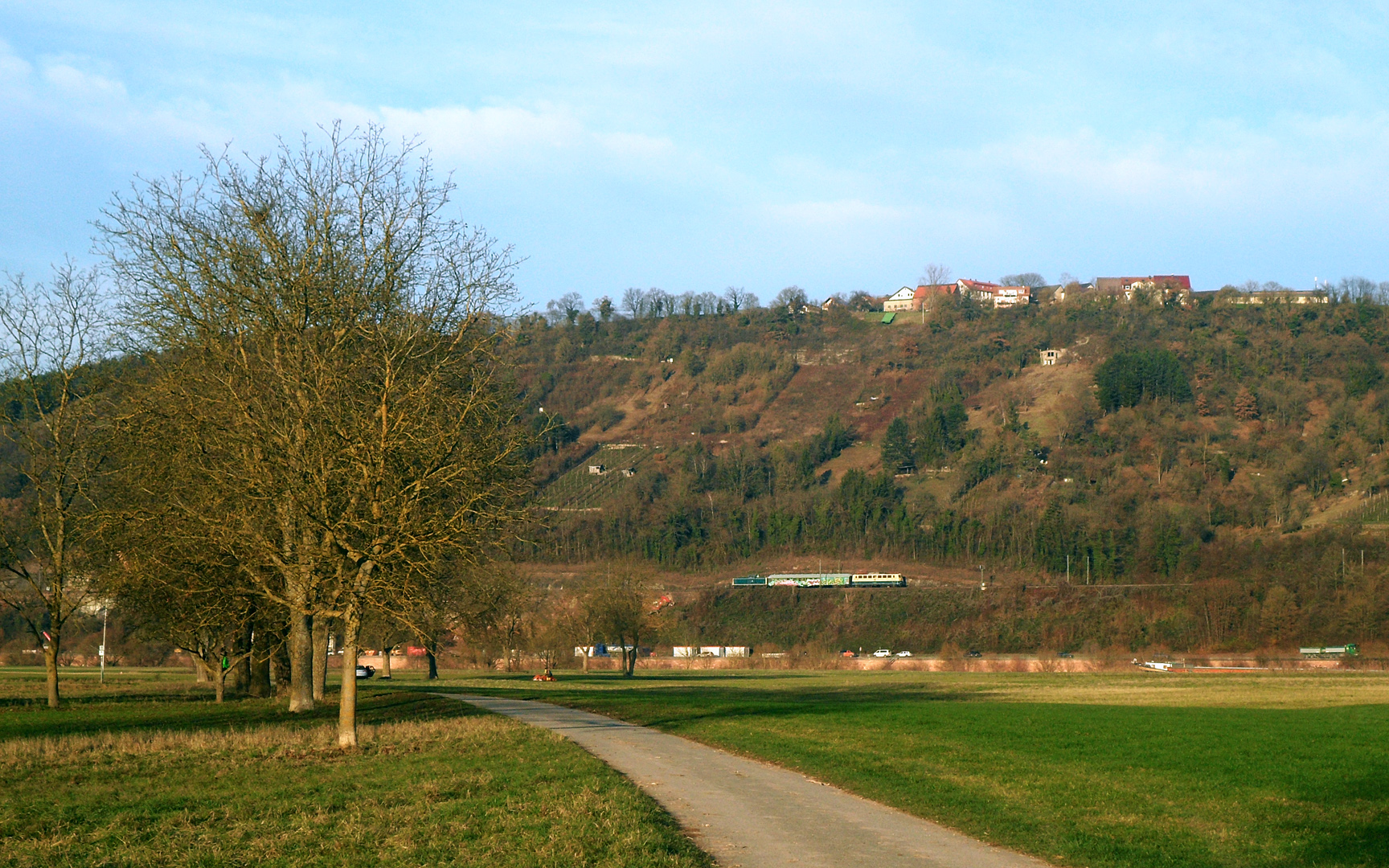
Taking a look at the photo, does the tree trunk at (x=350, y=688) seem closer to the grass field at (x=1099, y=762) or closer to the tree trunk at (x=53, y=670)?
the grass field at (x=1099, y=762)

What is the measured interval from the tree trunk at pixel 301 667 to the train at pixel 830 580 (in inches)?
4927

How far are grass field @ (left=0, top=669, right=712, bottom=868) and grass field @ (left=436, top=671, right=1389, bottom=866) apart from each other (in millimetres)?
4333

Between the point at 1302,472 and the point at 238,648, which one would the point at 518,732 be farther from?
the point at 1302,472

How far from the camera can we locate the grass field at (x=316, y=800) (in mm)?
10969

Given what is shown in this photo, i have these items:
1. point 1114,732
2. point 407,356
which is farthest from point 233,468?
point 1114,732

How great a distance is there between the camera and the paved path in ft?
37.1

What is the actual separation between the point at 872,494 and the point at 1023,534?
28.3 metres

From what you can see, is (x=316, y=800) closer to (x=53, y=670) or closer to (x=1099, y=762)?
(x=1099, y=762)

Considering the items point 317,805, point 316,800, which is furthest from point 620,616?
point 317,805

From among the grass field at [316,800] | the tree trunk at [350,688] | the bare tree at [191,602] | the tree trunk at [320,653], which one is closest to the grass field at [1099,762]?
the grass field at [316,800]

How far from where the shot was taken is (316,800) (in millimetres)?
14273

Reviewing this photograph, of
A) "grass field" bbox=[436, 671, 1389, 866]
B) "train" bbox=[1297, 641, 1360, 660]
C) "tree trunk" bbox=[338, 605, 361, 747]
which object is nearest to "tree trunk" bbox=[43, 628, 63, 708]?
"grass field" bbox=[436, 671, 1389, 866]

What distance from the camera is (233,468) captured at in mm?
23875

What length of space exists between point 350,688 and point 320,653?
1268 centimetres
